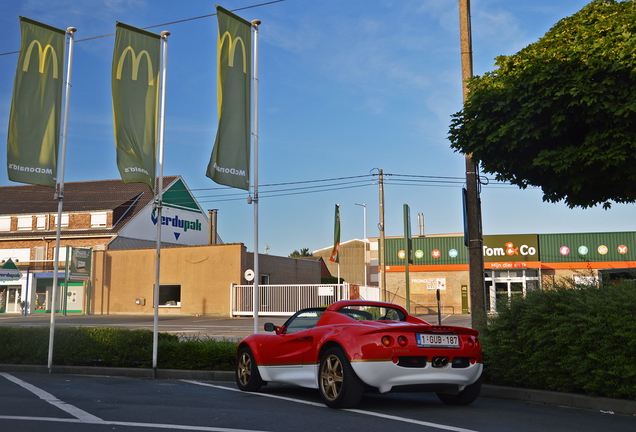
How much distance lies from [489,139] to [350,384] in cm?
623

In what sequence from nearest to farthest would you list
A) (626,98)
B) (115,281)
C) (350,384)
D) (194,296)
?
(350,384), (626,98), (194,296), (115,281)

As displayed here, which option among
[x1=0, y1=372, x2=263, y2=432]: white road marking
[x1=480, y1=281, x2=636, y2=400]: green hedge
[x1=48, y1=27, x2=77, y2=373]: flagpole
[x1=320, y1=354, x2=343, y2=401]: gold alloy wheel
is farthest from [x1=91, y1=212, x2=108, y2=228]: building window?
[x1=320, y1=354, x2=343, y2=401]: gold alloy wheel

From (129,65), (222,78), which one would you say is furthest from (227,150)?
(129,65)

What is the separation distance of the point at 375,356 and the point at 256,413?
56.2 inches

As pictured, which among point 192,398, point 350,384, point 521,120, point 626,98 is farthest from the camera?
point 521,120

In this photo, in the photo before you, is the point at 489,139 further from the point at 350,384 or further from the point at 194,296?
the point at 194,296

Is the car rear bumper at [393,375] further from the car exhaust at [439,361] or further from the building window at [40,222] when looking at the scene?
the building window at [40,222]

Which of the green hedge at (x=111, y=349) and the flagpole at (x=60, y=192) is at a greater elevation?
the flagpole at (x=60, y=192)

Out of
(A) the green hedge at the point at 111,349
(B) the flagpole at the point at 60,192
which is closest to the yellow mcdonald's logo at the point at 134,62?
(B) the flagpole at the point at 60,192

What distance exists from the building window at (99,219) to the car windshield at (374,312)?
42.1 metres

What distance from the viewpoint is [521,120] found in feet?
35.5

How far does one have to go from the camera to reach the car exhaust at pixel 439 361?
260 inches

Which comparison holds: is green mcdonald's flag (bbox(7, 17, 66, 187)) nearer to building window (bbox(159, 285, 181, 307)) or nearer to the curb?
the curb

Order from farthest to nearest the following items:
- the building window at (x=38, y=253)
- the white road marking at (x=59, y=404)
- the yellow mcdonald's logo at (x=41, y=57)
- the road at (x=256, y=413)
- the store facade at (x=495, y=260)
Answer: the building window at (x=38, y=253), the store facade at (x=495, y=260), the yellow mcdonald's logo at (x=41, y=57), the white road marking at (x=59, y=404), the road at (x=256, y=413)
